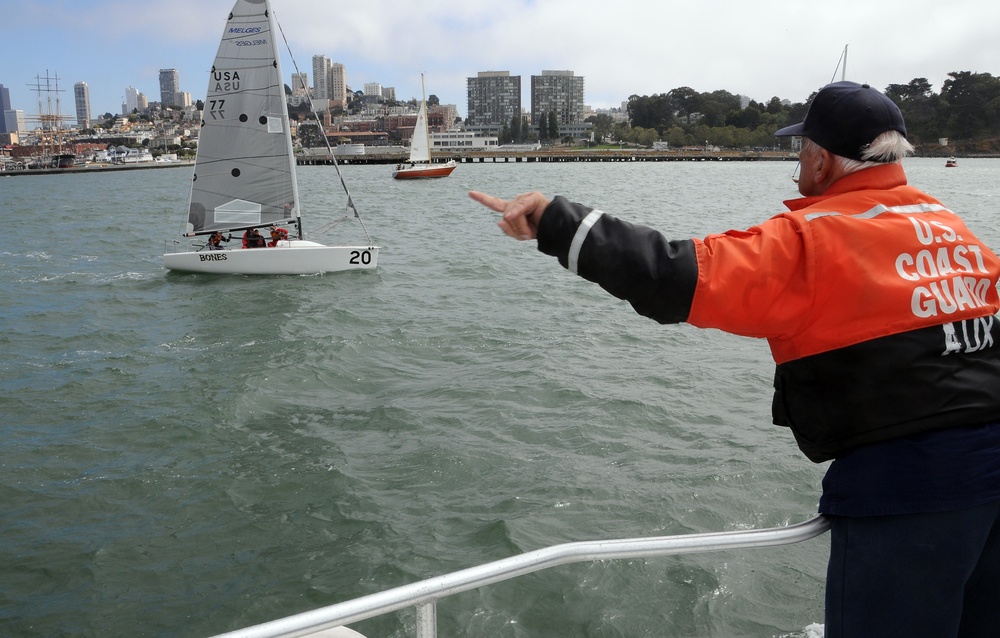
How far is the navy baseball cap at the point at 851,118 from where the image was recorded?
1.80m

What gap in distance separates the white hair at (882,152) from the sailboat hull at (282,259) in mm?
16952

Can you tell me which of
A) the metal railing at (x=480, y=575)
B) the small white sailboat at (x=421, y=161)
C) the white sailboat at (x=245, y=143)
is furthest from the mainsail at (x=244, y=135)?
the small white sailboat at (x=421, y=161)

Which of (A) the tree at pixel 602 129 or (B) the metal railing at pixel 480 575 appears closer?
(B) the metal railing at pixel 480 575

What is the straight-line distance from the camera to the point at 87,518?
264 inches

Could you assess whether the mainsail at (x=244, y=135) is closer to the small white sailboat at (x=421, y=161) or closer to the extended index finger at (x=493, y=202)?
the extended index finger at (x=493, y=202)

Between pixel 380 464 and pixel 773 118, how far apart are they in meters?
151

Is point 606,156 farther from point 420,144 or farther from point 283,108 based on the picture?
point 283,108

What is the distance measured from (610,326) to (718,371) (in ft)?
9.83

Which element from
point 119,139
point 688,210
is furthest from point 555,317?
point 119,139

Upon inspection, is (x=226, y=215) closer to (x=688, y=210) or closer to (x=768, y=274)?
(x=768, y=274)

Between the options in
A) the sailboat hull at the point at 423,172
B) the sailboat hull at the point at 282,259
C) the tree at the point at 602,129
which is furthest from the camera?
the tree at the point at 602,129

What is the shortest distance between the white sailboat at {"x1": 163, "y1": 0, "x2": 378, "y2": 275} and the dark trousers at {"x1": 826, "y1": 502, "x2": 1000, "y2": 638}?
18.3m

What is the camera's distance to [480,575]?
178cm

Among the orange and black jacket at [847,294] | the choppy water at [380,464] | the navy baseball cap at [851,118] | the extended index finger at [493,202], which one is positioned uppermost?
the navy baseball cap at [851,118]
